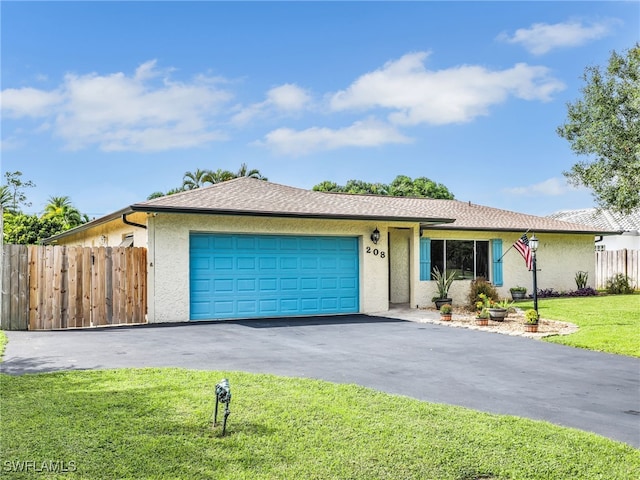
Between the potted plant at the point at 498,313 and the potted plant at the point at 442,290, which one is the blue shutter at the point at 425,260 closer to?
the potted plant at the point at 442,290

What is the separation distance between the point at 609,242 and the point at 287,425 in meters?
30.6

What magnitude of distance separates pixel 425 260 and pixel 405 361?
9688 mm

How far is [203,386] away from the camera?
6215 millimetres

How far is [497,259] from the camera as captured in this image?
64.8 ft

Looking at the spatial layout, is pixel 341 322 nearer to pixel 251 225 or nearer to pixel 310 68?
pixel 251 225

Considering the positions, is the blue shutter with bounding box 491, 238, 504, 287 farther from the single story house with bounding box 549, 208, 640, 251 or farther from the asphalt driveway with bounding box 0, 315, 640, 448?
the single story house with bounding box 549, 208, 640, 251

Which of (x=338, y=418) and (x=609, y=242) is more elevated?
(x=609, y=242)

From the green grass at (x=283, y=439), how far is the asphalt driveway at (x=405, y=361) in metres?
0.74

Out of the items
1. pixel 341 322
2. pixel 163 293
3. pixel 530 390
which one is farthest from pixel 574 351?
pixel 163 293

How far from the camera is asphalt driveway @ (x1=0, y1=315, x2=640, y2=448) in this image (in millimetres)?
5969

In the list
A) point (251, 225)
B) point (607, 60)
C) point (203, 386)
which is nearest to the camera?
point (203, 386)

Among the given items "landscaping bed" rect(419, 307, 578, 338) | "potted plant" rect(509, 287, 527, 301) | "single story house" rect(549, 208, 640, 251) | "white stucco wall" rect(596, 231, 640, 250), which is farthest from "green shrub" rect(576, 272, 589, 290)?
"white stucco wall" rect(596, 231, 640, 250)

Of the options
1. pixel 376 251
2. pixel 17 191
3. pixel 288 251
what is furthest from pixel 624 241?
pixel 17 191

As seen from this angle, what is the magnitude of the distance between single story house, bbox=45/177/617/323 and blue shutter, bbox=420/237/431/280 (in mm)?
36
